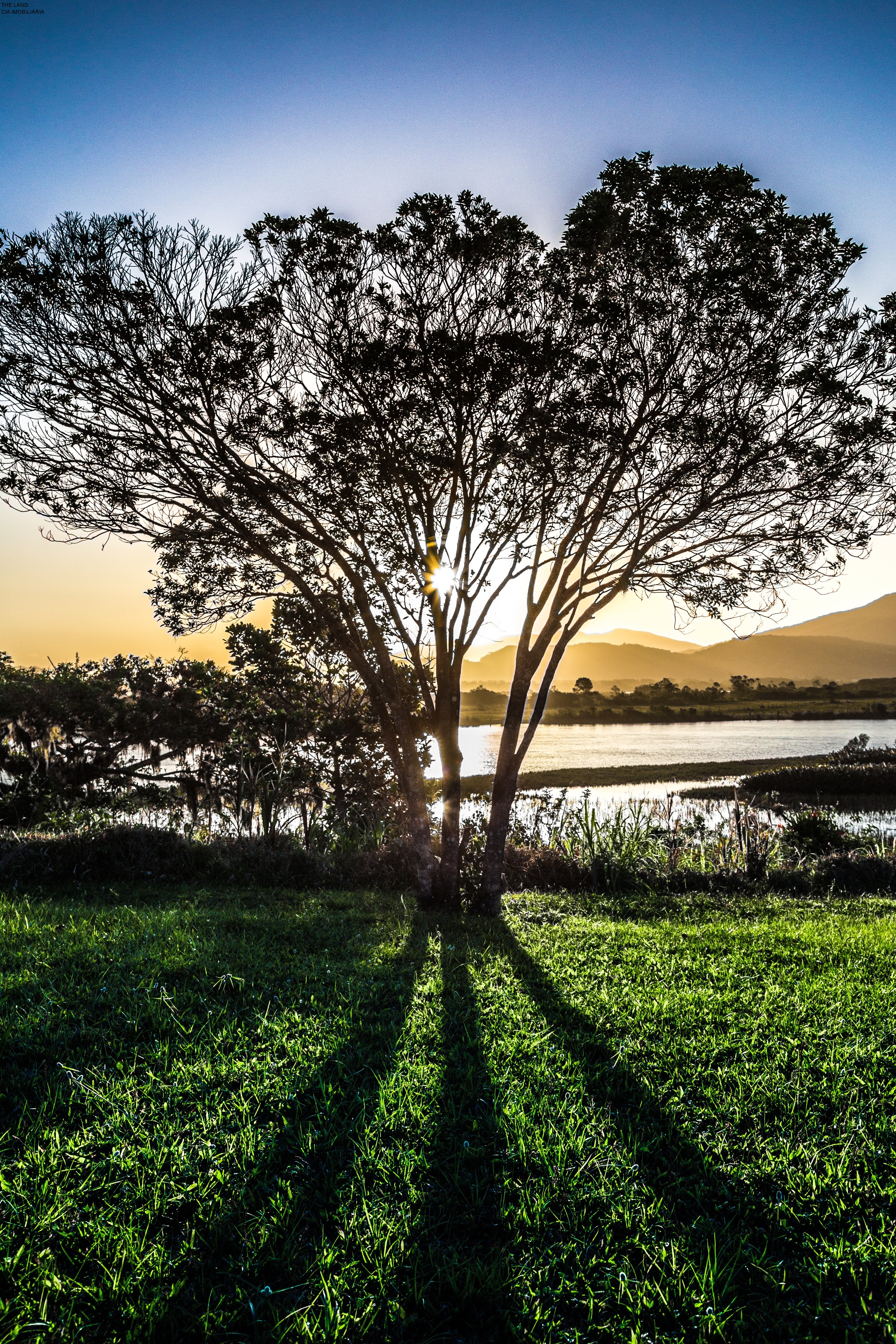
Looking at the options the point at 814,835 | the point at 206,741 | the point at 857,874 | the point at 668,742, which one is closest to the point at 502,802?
the point at 857,874

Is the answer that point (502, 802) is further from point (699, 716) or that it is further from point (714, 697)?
point (714, 697)

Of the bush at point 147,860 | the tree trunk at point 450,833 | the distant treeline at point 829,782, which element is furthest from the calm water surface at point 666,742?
the tree trunk at point 450,833

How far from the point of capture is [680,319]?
7672 mm

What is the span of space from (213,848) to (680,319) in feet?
30.3

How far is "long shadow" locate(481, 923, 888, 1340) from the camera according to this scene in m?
2.25

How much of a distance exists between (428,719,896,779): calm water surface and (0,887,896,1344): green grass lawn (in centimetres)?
1015

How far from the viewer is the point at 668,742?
39.0 m

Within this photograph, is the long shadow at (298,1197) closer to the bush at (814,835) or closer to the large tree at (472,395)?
the large tree at (472,395)

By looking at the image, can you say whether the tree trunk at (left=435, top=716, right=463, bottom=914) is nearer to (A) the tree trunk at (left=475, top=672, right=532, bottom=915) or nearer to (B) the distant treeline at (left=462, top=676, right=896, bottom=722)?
(A) the tree trunk at (left=475, top=672, right=532, bottom=915)

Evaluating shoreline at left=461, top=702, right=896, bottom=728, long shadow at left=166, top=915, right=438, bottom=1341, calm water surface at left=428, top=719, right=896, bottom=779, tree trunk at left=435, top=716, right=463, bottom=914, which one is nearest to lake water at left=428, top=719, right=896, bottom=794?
calm water surface at left=428, top=719, right=896, bottom=779

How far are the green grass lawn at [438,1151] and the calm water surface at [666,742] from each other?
1015cm

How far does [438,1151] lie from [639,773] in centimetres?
2419

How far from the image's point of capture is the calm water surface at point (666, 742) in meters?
29.0

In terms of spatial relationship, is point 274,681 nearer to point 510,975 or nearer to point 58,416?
point 58,416
